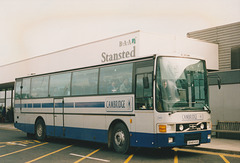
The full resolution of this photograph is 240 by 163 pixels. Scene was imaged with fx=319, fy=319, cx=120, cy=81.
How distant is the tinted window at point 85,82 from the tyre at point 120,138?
6.13 feet

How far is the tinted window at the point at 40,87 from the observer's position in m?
15.5

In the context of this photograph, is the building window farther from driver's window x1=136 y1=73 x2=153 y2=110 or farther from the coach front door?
driver's window x1=136 y1=73 x2=153 y2=110

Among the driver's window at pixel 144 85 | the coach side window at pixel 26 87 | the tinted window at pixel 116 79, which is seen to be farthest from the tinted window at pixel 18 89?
the driver's window at pixel 144 85

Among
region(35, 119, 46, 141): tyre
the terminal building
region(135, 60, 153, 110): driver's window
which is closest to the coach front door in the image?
region(35, 119, 46, 141): tyre

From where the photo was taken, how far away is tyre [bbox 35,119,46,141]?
15584 mm

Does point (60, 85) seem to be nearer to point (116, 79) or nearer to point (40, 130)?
point (40, 130)

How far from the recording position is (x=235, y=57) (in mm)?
22250

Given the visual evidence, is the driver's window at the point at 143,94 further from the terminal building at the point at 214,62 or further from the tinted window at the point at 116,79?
the terminal building at the point at 214,62

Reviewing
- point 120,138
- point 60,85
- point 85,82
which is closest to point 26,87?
point 60,85

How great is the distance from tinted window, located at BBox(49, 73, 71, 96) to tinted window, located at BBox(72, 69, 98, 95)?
1.61 feet

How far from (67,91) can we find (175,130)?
6.03m

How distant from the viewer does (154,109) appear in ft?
31.1

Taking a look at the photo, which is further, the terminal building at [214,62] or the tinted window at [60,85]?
the terminal building at [214,62]

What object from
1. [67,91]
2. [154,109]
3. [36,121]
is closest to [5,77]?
[36,121]
